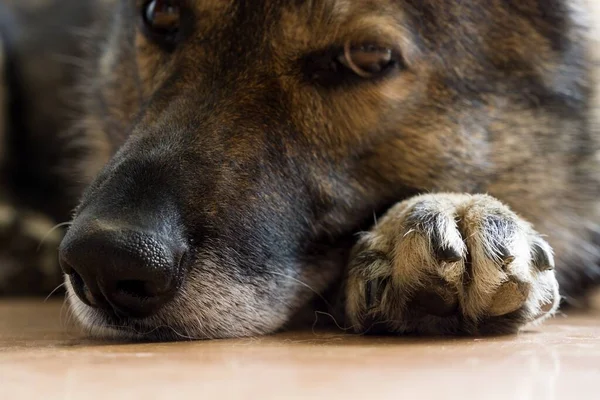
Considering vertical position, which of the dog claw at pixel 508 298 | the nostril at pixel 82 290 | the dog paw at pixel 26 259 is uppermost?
the dog claw at pixel 508 298

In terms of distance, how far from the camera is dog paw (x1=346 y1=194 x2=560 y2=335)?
4.85 ft

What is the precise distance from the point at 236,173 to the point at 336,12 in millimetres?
446

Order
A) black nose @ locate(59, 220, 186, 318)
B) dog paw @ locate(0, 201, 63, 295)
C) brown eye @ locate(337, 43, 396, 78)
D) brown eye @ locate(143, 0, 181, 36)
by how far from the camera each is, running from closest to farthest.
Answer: black nose @ locate(59, 220, 186, 318), brown eye @ locate(337, 43, 396, 78), brown eye @ locate(143, 0, 181, 36), dog paw @ locate(0, 201, 63, 295)

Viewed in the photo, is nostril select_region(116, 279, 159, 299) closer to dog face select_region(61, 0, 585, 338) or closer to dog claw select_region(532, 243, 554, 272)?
dog face select_region(61, 0, 585, 338)

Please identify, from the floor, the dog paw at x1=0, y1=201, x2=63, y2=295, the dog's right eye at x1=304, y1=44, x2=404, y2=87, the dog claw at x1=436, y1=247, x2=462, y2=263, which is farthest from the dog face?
the dog paw at x1=0, y1=201, x2=63, y2=295

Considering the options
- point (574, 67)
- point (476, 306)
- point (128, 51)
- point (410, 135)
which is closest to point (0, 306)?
point (128, 51)

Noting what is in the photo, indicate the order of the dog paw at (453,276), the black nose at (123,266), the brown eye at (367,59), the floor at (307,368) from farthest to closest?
the brown eye at (367,59) → the dog paw at (453,276) → the black nose at (123,266) → the floor at (307,368)

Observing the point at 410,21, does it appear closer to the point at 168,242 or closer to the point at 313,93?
the point at 313,93

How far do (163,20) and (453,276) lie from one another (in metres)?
1.03

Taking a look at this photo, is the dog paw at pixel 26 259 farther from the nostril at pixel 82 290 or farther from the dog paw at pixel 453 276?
the dog paw at pixel 453 276

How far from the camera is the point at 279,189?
1.71 metres

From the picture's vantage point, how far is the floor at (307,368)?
3.39 feet

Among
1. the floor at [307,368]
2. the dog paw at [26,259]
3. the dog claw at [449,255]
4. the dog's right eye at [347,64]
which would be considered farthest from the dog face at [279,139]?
the dog paw at [26,259]

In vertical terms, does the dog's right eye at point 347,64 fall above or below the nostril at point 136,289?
above
